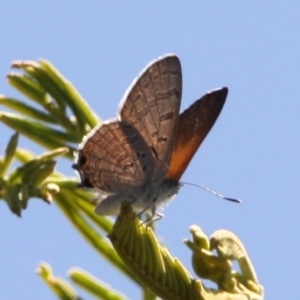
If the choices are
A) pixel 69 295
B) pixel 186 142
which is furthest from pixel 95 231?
pixel 186 142

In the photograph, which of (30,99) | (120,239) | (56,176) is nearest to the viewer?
(120,239)

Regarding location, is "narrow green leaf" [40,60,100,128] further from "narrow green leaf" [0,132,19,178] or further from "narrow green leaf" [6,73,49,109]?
"narrow green leaf" [0,132,19,178]

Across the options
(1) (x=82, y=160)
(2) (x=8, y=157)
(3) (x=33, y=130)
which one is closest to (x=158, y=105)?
(1) (x=82, y=160)

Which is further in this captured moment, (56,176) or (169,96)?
(169,96)

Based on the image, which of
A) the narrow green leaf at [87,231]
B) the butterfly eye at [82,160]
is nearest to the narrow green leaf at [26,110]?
the butterfly eye at [82,160]

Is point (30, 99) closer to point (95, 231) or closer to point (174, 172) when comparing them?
point (95, 231)

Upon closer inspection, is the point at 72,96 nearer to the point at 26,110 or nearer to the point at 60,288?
the point at 26,110

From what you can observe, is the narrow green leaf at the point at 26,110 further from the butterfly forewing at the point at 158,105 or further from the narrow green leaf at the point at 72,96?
the butterfly forewing at the point at 158,105

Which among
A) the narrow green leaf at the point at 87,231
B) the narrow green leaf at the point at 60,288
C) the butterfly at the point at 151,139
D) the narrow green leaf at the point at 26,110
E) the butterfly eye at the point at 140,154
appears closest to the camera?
the narrow green leaf at the point at 60,288
